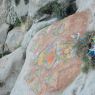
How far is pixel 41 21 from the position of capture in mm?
13320

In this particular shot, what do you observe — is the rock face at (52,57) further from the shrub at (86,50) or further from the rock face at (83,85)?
the shrub at (86,50)

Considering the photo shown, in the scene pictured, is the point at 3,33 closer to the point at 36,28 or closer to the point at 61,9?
the point at 36,28

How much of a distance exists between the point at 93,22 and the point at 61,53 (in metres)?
1.16

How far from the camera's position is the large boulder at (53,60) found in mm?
9266

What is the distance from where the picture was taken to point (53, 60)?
9922 millimetres

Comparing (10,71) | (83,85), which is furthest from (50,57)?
(10,71)

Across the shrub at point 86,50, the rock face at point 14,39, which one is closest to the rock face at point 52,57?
the shrub at point 86,50

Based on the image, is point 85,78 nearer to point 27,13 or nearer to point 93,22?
point 93,22

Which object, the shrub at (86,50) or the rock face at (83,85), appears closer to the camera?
A: the rock face at (83,85)

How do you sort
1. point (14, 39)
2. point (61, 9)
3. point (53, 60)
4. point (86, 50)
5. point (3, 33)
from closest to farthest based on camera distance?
point (86, 50), point (53, 60), point (61, 9), point (14, 39), point (3, 33)

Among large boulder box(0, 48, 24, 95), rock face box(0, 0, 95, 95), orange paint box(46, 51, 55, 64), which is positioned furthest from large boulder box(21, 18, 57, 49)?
orange paint box(46, 51, 55, 64)

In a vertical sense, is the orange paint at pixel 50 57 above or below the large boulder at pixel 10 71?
above

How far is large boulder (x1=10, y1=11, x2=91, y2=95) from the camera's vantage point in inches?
365

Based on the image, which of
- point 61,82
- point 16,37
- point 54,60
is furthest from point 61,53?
point 16,37
